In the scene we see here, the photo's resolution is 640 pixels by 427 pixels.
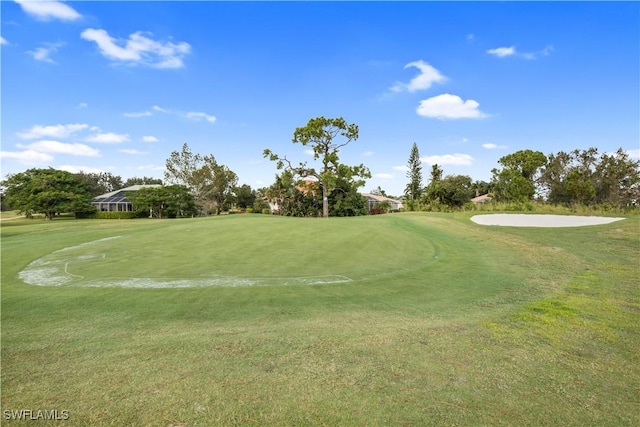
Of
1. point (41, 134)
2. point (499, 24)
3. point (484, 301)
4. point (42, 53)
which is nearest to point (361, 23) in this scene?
point (499, 24)

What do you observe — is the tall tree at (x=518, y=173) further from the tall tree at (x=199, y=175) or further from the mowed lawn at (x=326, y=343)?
the tall tree at (x=199, y=175)

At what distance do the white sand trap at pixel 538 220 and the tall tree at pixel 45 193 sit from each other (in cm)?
4647

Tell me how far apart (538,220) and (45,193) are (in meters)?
49.8

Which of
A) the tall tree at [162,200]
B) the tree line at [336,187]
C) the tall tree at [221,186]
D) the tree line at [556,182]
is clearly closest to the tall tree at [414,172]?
the tree line at [556,182]

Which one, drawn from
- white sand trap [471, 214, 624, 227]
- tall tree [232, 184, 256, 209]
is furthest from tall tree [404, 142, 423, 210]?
white sand trap [471, 214, 624, 227]

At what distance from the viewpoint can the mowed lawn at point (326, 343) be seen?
228 cm

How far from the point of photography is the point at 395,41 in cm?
1950

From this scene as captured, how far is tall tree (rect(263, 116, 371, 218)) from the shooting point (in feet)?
122

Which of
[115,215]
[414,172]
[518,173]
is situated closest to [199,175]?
[115,215]

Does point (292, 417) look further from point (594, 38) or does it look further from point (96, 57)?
point (96, 57)

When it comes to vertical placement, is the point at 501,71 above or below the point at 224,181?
above

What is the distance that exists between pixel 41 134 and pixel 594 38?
138ft

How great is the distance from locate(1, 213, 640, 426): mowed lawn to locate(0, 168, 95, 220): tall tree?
39.8m

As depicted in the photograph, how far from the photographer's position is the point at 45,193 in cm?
3791
